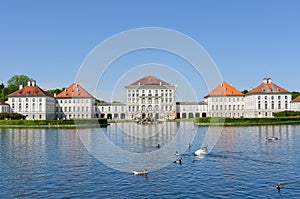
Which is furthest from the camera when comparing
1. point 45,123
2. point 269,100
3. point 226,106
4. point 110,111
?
point 110,111

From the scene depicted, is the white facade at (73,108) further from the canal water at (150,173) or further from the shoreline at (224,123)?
the canal water at (150,173)

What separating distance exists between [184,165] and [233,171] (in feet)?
12.0

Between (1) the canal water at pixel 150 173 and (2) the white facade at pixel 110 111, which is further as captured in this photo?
(2) the white facade at pixel 110 111

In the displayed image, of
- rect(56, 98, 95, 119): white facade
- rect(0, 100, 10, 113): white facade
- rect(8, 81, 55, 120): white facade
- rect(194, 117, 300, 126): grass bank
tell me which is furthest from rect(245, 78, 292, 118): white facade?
rect(0, 100, 10, 113): white facade

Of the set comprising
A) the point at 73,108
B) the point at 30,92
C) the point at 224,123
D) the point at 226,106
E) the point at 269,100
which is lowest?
the point at 224,123

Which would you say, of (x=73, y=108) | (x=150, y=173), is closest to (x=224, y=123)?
(x=150, y=173)

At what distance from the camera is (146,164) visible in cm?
2333

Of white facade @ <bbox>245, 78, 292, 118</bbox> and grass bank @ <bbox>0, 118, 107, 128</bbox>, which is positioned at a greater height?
white facade @ <bbox>245, 78, 292, 118</bbox>

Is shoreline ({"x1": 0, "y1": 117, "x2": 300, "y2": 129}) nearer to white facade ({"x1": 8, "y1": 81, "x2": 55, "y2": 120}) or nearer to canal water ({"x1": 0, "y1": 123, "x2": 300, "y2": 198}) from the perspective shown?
white facade ({"x1": 8, "y1": 81, "x2": 55, "y2": 120})

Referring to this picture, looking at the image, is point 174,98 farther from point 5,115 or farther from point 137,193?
point 137,193

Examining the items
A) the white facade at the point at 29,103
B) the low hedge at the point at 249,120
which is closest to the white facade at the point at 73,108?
the white facade at the point at 29,103

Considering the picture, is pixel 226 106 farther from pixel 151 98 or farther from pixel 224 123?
pixel 224 123

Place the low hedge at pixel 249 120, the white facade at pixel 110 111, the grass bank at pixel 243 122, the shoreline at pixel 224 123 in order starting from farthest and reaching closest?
the white facade at pixel 110 111 < the low hedge at pixel 249 120 < the grass bank at pixel 243 122 < the shoreline at pixel 224 123

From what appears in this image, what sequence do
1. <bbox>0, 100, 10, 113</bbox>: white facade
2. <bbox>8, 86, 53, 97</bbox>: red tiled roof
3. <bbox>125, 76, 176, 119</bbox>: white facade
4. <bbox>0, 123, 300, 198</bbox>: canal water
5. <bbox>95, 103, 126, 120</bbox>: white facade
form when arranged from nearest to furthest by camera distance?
<bbox>0, 123, 300, 198</bbox>: canal water → <bbox>0, 100, 10, 113</bbox>: white facade → <bbox>8, 86, 53, 97</bbox>: red tiled roof → <bbox>95, 103, 126, 120</bbox>: white facade → <bbox>125, 76, 176, 119</bbox>: white facade
